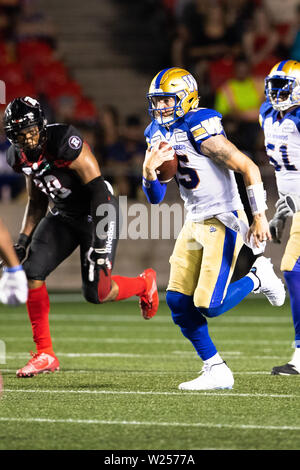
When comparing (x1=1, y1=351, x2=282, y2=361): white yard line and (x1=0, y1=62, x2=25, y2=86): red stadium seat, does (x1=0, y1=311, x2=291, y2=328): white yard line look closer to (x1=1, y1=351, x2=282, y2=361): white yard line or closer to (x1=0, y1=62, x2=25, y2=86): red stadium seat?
(x1=1, y1=351, x2=282, y2=361): white yard line

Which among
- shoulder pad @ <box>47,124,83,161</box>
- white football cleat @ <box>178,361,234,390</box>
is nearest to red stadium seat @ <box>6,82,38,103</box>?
shoulder pad @ <box>47,124,83,161</box>

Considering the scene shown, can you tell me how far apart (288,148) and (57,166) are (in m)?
1.42

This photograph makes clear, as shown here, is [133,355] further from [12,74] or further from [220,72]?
[12,74]

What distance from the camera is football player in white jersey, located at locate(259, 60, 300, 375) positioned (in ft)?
20.5

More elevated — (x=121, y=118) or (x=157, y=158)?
(x=157, y=158)

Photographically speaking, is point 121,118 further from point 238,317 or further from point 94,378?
point 94,378

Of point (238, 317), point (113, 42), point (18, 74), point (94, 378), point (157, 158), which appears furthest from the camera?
point (113, 42)

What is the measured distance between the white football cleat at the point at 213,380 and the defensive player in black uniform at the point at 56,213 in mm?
929

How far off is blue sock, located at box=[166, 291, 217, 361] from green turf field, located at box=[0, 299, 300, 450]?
A: 0.27 m

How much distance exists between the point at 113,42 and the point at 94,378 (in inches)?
430

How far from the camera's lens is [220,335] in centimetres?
862
